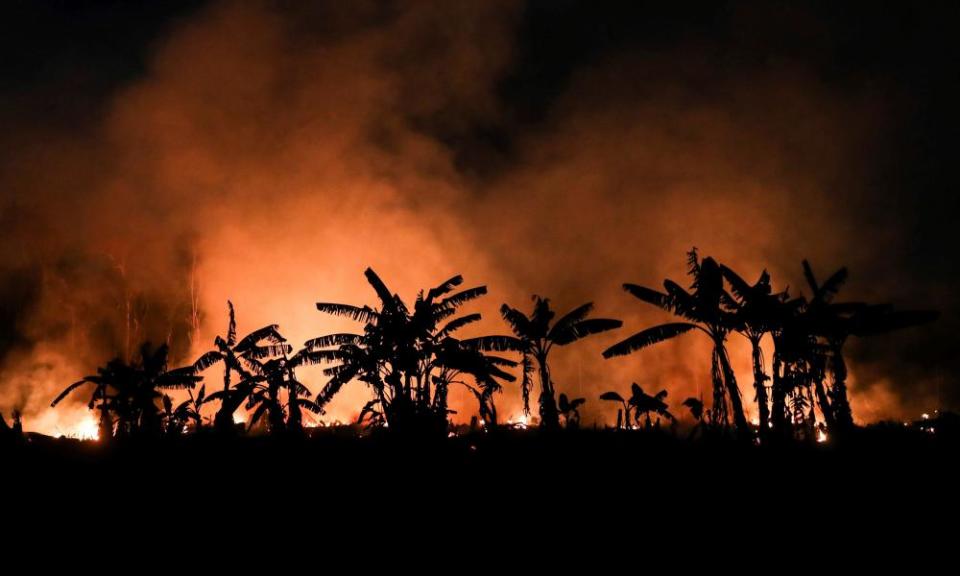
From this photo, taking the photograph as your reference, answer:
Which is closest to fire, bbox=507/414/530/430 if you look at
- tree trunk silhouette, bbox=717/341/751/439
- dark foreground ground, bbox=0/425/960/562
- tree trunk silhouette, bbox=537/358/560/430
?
tree trunk silhouette, bbox=537/358/560/430

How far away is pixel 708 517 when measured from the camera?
5.31 m

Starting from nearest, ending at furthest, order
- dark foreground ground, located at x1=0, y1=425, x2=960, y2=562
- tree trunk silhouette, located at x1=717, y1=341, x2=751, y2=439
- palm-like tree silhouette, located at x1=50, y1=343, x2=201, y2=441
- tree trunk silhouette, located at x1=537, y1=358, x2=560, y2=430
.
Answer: dark foreground ground, located at x1=0, y1=425, x2=960, y2=562 < tree trunk silhouette, located at x1=717, y1=341, x2=751, y2=439 < tree trunk silhouette, located at x1=537, y1=358, x2=560, y2=430 < palm-like tree silhouette, located at x1=50, y1=343, x2=201, y2=441

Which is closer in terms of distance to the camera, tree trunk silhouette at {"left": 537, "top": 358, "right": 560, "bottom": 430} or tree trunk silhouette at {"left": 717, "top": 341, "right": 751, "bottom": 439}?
tree trunk silhouette at {"left": 717, "top": 341, "right": 751, "bottom": 439}

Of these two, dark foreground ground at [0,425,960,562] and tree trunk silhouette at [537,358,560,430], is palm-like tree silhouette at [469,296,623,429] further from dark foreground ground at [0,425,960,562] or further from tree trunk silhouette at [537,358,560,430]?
dark foreground ground at [0,425,960,562]

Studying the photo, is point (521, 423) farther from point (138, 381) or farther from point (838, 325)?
point (138, 381)

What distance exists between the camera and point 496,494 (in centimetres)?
600

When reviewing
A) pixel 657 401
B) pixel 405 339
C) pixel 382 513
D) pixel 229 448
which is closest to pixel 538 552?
pixel 382 513

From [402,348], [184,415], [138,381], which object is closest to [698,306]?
[402,348]

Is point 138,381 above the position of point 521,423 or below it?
above

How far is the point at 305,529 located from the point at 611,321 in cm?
1583

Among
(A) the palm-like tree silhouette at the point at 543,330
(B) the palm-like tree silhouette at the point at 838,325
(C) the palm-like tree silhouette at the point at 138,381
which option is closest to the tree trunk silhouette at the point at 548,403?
(A) the palm-like tree silhouette at the point at 543,330

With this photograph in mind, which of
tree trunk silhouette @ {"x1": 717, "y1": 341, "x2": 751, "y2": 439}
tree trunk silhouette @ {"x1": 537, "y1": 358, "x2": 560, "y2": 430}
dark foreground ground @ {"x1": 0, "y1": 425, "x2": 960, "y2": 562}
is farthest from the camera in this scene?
tree trunk silhouette @ {"x1": 537, "y1": 358, "x2": 560, "y2": 430}

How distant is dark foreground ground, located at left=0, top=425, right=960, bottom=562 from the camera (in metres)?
5.00

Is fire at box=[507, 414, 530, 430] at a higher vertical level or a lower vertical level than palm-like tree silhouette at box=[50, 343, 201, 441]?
lower
